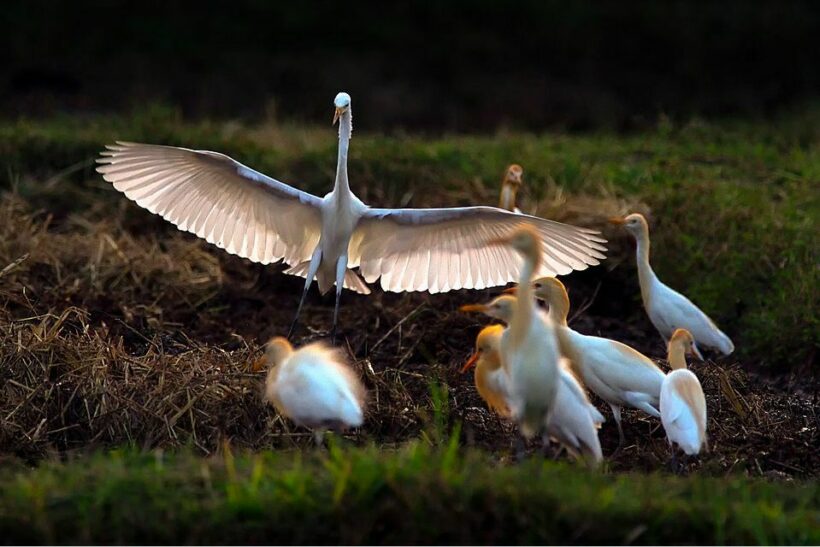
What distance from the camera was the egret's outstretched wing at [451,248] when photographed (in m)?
7.30

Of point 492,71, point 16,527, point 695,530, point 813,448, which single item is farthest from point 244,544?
point 492,71

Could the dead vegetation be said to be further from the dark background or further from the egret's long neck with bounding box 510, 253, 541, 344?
the dark background

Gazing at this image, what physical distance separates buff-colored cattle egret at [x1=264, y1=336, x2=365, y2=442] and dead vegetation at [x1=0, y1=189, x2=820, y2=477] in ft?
1.78

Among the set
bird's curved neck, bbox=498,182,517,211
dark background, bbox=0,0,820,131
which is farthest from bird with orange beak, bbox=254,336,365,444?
dark background, bbox=0,0,820,131

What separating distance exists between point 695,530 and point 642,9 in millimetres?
13889

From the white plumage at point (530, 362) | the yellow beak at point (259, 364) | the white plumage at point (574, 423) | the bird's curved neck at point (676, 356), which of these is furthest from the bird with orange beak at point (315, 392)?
the bird's curved neck at point (676, 356)

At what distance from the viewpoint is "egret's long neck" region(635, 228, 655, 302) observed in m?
7.97

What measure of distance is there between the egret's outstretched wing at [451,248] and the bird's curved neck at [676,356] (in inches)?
31.8

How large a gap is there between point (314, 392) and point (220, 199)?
96.7 inches

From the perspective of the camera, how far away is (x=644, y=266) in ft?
26.3

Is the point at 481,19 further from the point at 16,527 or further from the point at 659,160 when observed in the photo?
Result: the point at 16,527

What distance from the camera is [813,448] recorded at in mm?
6594

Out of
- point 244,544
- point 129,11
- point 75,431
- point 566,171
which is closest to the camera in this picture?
point 244,544

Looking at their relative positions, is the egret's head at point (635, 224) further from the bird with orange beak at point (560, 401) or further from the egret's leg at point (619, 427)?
the bird with orange beak at point (560, 401)
